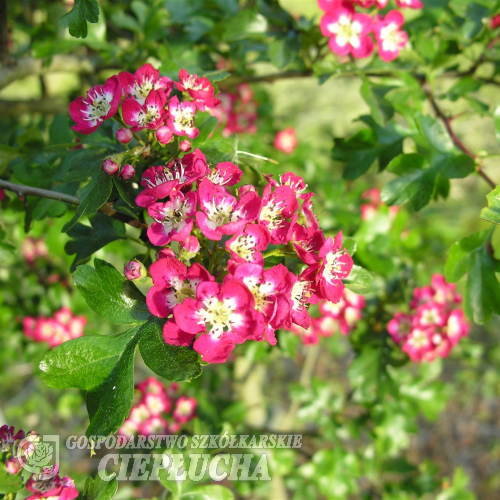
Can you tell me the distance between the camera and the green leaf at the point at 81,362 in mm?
833

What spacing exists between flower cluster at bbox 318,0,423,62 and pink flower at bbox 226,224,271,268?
782mm

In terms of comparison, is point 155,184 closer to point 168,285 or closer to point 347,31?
point 168,285

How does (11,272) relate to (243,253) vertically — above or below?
below

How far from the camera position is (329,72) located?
53.6 inches

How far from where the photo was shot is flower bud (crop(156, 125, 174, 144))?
2.97 ft

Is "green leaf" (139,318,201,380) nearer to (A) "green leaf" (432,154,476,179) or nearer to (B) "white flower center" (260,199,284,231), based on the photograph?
(B) "white flower center" (260,199,284,231)

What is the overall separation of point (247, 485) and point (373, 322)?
93 centimetres

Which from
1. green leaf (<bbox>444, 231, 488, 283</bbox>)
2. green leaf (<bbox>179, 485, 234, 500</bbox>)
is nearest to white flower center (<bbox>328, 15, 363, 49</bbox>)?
green leaf (<bbox>444, 231, 488, 283</bbox>)

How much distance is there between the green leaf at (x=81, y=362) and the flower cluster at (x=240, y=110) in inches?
76.8

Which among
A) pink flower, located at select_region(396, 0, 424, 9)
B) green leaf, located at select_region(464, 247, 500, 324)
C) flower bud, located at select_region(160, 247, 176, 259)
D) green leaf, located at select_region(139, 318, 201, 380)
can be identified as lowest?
green leaf, located at select_region(464, 247, 500, 324)

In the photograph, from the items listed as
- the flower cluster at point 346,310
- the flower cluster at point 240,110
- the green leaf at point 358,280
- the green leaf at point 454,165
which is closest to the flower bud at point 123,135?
the green leaf at point 358,280

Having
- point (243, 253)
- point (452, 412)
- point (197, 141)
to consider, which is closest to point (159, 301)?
point (243, 253)

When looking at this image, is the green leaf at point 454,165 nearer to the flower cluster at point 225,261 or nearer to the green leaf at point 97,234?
the flower cluster at point 225,261

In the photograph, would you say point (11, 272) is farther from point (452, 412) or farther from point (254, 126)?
point (452, 412)
